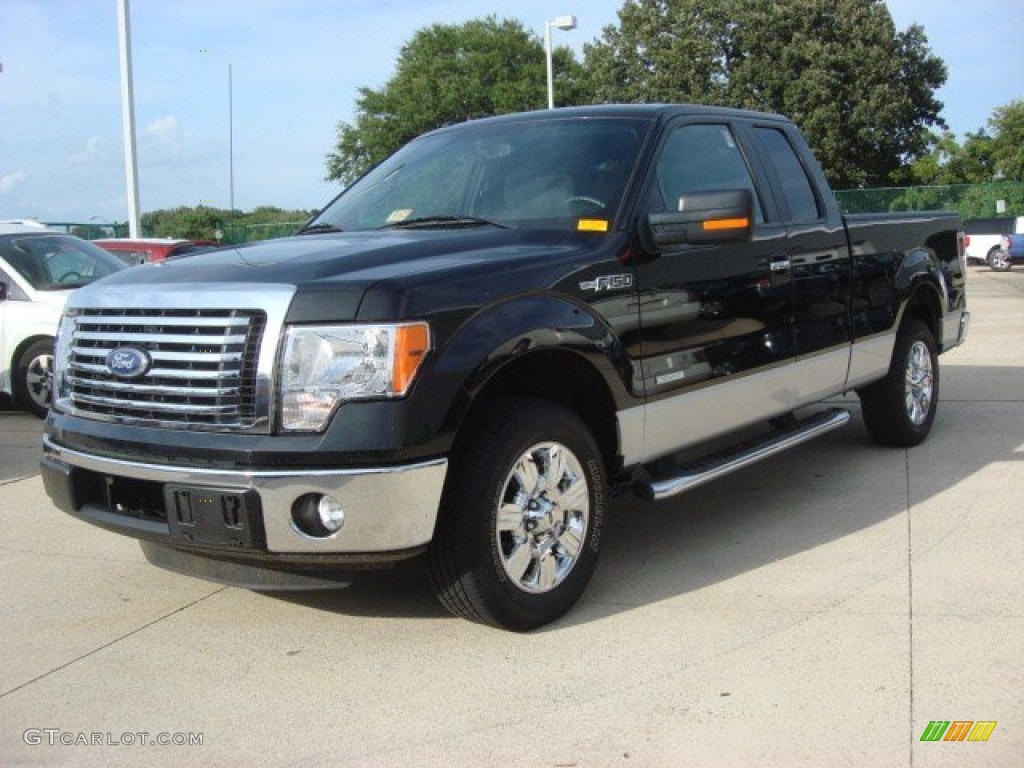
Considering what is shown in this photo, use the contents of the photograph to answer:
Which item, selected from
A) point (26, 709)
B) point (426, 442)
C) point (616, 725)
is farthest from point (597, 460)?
point (26, 709)

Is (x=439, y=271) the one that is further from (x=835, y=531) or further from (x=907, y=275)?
(x=907, y=275)

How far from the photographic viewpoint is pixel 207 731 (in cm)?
335

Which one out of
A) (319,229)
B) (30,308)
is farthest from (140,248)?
(319,229)

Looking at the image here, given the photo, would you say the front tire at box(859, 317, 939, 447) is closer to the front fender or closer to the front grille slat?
the front fender

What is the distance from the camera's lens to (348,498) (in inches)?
137

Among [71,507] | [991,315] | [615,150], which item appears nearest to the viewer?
[71,507]

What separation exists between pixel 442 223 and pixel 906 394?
3.45 m

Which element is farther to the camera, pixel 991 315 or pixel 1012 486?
pixel 991 315

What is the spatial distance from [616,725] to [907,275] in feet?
13.7

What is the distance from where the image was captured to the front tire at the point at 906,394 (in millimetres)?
6641

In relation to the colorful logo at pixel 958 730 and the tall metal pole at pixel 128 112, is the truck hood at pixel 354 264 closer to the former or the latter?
the colorful logo at pixel 958 730

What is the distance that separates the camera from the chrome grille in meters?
3.59

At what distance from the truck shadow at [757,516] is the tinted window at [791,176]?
1460mm

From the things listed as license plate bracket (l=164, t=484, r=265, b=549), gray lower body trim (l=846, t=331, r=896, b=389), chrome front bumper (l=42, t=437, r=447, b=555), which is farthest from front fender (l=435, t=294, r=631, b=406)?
gray lower body trim (l=846, t=331, r=896, b=389)
